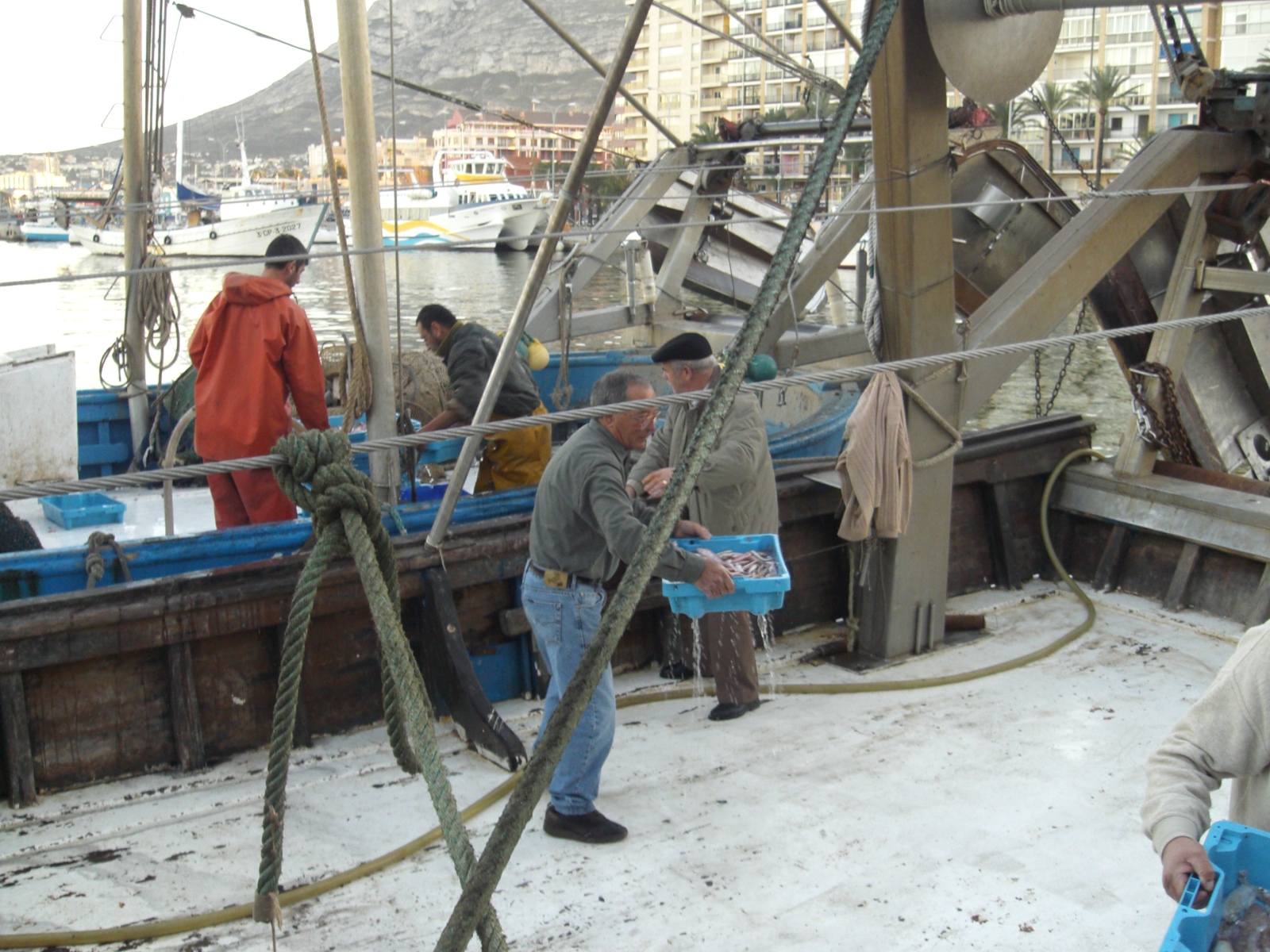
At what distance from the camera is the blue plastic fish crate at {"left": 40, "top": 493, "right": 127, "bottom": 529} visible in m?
5.88

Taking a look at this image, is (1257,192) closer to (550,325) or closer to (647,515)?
(647,515)

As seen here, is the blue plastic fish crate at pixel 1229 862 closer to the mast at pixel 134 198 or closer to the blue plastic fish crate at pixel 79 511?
the blue plastic fish crate at pixel 79 511

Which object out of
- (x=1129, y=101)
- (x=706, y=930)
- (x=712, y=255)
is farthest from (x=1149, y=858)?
(x=1129, y=101)

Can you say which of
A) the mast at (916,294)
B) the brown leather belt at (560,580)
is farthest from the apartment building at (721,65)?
the brown leather belt at (560,580)

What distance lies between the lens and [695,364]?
14.9 ft

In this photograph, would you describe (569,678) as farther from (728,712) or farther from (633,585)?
(633,585)

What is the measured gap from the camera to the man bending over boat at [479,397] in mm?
5656

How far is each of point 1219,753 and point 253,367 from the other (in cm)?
394

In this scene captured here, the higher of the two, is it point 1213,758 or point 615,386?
point 615,386

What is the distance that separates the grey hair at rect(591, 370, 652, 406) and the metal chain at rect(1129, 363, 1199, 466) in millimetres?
3292

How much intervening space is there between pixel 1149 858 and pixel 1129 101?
64.0 meters

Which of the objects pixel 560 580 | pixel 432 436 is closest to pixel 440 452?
pixel 560 580

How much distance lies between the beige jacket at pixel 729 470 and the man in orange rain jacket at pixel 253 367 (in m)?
1.49

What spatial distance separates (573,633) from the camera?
3.79 m
